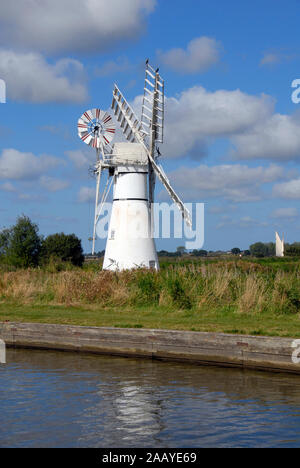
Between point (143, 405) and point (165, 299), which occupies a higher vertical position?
Result: point (165, 299)

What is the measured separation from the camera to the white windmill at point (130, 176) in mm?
33688

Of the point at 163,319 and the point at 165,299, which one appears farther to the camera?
the point at 165,299

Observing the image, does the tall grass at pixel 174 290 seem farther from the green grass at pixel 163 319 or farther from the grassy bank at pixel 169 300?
the green grass at pixel 163 319

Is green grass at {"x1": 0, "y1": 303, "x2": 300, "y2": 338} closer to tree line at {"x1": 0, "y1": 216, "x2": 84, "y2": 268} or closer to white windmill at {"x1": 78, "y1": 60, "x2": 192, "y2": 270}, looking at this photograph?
white windmill at {"x1": 78, "y1": 60, "x2": 192, "y2": 270}

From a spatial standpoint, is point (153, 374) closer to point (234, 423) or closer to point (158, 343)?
point (158, 343)

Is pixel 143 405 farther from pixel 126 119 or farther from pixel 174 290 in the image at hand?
pixel 126 119

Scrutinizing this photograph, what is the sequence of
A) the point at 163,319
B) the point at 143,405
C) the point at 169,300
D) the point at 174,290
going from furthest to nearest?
the point at 169,300
the point at 174,290
the point at 163,319
the point at 143,405

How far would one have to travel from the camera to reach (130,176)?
34125mm

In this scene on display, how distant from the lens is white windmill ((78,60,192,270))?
111ft

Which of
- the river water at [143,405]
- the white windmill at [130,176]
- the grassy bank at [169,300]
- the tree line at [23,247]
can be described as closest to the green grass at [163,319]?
the grassy bank at [169,300]

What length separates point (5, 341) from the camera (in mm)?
15320

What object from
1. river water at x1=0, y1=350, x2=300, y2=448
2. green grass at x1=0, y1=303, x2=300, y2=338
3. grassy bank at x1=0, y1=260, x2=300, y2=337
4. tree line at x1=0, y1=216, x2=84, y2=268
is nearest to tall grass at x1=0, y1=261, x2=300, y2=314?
grassy bank at x1=0, y1=260, x2=300, y2=337

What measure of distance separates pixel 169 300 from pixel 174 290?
0.38 meters

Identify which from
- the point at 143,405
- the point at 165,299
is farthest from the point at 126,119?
the point at 143,405
